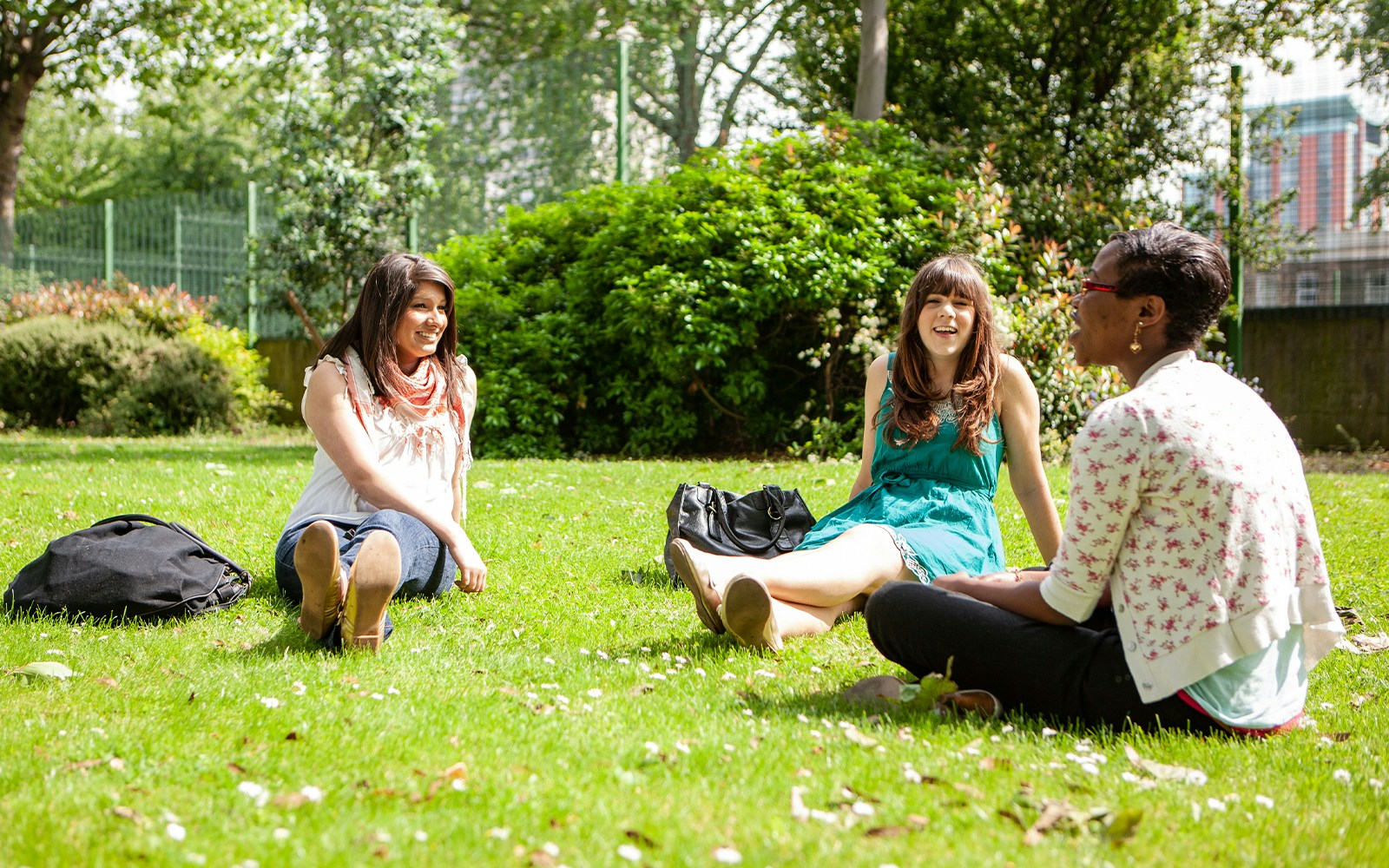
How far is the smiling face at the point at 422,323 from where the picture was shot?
4.45 metres

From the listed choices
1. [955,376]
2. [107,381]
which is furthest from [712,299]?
[107,381]

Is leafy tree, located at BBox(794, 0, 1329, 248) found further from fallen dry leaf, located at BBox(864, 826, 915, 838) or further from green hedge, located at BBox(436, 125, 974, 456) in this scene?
fallen dry leaf, located at BBox(864, 826, 915, 838)

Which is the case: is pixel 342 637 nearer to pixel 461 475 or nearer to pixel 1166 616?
pixel 461 475

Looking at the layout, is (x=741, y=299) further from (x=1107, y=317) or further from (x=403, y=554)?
(x=1107, y=317)

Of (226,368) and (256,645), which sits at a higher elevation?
(226,368)

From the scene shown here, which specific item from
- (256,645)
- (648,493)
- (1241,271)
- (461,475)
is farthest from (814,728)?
(1241,271)

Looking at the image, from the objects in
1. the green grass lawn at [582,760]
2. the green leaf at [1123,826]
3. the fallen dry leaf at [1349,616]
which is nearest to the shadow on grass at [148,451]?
the green grass lawn at [582,760]

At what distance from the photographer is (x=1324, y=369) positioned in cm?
1272

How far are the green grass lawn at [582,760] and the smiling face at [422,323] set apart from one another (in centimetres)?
99

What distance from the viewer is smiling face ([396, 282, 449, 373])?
4449mm

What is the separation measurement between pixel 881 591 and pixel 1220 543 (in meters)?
0.94

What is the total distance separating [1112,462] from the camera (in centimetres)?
272

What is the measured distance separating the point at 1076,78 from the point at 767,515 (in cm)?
965

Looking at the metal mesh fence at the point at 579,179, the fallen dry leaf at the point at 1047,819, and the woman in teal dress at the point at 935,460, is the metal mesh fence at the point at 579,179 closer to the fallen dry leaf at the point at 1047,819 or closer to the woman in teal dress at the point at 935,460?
the woman in teal dress at the point at 935,460
